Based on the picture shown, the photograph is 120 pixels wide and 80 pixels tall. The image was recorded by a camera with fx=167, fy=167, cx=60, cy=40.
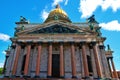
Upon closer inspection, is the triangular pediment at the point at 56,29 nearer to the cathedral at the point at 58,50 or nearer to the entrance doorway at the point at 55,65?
the cathedral at the point at 58,50

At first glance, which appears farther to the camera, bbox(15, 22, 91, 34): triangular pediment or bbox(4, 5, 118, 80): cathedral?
bbox(15, 22, 91, 34): triangular pediment

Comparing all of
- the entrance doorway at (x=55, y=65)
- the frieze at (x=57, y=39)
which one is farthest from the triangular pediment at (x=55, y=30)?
the entrance doorway at (x=55, y=65)

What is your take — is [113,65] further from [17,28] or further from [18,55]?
[17,28]

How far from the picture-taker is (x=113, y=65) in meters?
27.3

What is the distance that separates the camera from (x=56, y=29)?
25.1 m

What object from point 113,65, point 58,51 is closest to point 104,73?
point 113,65

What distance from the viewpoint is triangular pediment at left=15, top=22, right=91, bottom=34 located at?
2486 cm

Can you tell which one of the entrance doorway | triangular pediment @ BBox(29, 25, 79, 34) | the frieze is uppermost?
triangular pediment @ BBox(29, 25, 79, 34)

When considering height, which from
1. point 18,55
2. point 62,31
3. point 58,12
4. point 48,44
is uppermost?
point 58,12

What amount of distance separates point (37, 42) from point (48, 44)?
1610 mm

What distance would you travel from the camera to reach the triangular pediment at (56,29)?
2486 cm

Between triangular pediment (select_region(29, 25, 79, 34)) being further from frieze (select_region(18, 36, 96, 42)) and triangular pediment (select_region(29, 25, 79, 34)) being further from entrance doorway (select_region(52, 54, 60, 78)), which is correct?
entrance doorway (select_region(52, 54, 60, 78))

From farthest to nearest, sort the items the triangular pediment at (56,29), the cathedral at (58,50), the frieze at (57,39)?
the triangular pediment at (56,29)
the frieze at (57,39)
the cathedral at (58,50)

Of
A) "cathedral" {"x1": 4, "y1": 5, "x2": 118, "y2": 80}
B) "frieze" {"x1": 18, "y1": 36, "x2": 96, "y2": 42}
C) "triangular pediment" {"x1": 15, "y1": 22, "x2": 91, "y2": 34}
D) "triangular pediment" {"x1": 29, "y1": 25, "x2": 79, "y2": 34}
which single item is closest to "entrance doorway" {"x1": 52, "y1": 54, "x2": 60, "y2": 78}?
"cathedral" {"x1": 4, "y1": 5, "x2": 118, "y2": 80}
